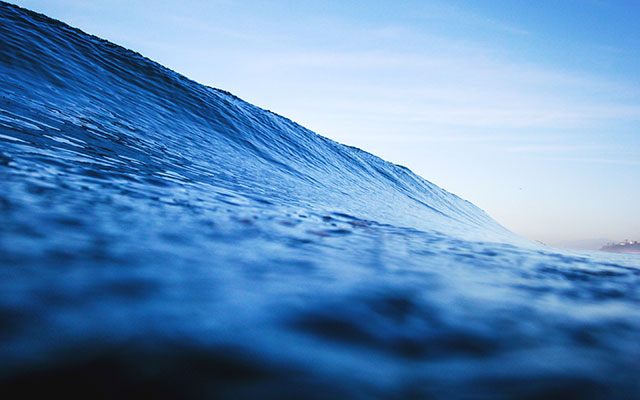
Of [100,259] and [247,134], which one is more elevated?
[247,134]

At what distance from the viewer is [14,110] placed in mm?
3404

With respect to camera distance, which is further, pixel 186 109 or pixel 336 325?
pixel 186 109

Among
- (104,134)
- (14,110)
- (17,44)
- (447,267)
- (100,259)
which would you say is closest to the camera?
(100,259)

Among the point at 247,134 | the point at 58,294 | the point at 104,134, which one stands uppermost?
the point at 247,134

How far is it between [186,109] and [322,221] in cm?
578

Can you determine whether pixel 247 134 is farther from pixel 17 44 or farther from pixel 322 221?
pixel 322 221

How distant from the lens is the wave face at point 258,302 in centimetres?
74

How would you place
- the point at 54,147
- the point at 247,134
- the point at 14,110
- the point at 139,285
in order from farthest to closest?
1. the point at 247,134
2. the point at 14,110
3. the point at 54,147
4. the point at 139,285

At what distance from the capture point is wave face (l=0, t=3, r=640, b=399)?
743mm

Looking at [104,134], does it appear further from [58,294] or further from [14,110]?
[58,294]

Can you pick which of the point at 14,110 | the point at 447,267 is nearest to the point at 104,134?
the point at 14,110

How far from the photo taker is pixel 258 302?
1121mm

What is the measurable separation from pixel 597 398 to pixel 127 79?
8.29m

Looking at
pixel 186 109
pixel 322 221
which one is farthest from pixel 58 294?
pixel 186 109
